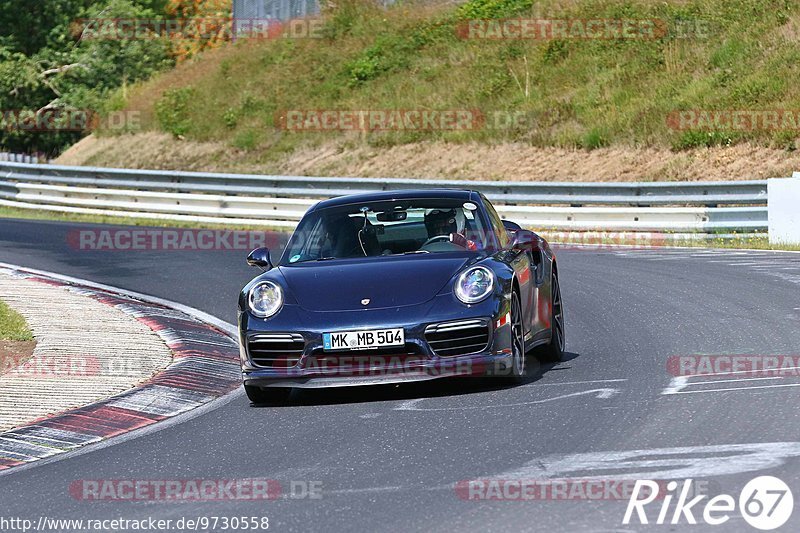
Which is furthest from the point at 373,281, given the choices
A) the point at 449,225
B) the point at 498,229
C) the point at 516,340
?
the point at 498,229

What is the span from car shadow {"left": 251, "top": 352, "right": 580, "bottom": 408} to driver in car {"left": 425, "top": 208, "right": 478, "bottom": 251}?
0.96 meters

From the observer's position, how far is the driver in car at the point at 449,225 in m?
9.67

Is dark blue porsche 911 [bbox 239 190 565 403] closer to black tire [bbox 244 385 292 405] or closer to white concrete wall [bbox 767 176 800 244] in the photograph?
black tire [bbox 244 385 292 405]

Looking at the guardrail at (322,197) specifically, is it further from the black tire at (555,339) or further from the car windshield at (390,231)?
the car windshield at (390,231)

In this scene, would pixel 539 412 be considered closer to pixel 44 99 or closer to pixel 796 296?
pixel 796 296

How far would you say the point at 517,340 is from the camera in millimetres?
8969

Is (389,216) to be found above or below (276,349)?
above

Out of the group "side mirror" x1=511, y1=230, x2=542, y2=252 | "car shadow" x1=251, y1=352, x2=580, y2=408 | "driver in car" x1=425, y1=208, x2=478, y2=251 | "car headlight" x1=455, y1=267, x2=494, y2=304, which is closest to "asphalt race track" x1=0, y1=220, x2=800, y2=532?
"car shadow" x1=251, y1=352, x2=580, y2=408

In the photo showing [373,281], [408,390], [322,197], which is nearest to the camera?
[373,281]

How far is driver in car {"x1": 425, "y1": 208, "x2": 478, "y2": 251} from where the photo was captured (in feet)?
31.7

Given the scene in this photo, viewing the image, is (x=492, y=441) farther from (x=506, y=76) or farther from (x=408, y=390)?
(x=506, y=76)

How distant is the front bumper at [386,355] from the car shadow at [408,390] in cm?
32

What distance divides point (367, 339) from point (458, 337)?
564 mm

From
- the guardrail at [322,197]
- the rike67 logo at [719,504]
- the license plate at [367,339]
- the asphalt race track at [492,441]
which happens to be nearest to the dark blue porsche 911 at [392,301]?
the license plate at [367,339]
